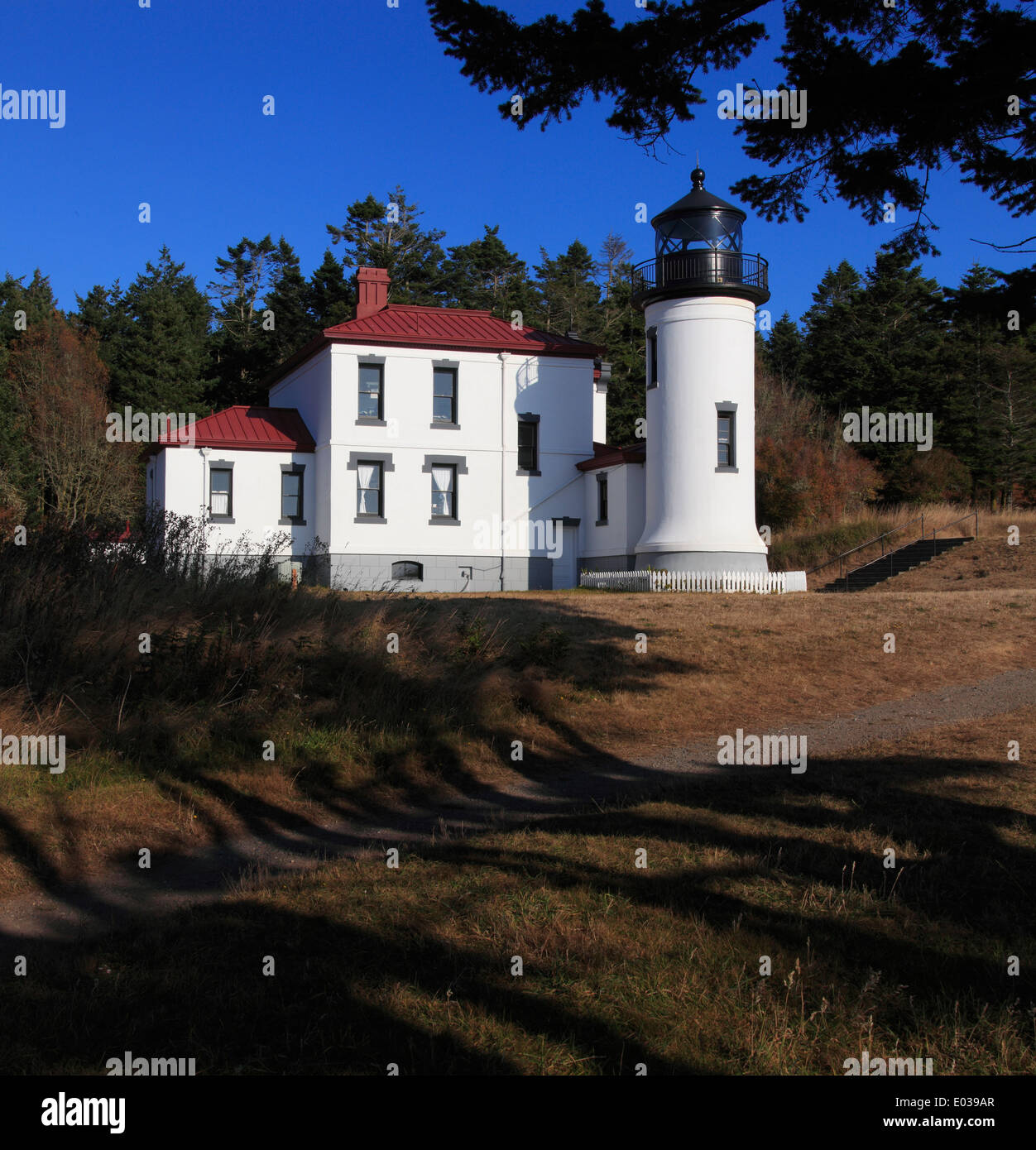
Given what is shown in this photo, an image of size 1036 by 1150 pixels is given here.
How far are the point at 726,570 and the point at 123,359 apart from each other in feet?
134

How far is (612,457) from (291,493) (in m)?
10.8

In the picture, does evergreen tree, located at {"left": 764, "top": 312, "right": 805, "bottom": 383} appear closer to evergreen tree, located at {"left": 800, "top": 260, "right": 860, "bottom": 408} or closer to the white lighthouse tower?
evergreen tree, located at {"left": 800, "top": 260, "right": 860, "bottom": 408}

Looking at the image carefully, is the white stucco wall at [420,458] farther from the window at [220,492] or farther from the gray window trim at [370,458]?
the window at [220,492]

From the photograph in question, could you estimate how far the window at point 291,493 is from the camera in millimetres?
34312

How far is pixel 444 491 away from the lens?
1355 inches

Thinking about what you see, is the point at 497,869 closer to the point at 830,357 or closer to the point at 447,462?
the point at 447,462

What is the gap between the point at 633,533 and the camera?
32812 millimetres

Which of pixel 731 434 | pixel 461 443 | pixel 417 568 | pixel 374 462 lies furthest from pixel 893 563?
pixel 374 462

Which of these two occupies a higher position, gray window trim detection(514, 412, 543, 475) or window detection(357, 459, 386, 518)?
gray window trim detection(514, 412, 543, 475)

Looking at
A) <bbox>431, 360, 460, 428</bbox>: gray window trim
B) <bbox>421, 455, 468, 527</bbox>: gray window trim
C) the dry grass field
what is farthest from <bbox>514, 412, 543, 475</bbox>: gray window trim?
the dry grass field

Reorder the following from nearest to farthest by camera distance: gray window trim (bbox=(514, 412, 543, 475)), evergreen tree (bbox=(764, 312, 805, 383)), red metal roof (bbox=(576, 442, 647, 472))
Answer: red metal roof (bbox=(576, 442, 647, 472)) < gray window trim (bbox=(514, 412, 543, 475)) < evergreen tree (bbox=(764, 312, 805, 383))

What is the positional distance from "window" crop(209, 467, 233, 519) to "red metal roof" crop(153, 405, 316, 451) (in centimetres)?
88

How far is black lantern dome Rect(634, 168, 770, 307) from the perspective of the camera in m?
30.1
